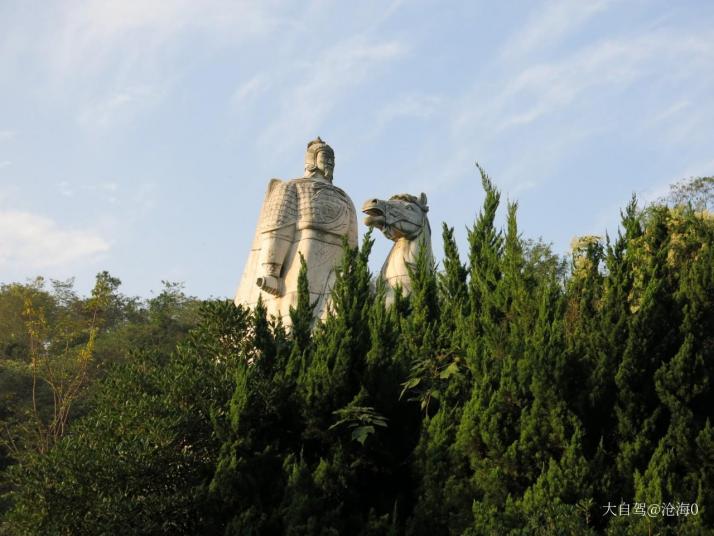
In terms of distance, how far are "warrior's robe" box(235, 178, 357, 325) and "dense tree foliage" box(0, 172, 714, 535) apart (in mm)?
2657

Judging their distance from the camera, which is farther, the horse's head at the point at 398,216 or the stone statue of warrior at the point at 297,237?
the stone statue of warrior at the point at 297,237

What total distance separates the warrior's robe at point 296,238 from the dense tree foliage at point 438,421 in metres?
2.66

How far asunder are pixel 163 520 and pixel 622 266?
404 cm

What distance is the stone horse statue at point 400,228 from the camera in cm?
1095

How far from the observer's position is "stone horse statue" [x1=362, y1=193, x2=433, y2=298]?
10953 millimetres

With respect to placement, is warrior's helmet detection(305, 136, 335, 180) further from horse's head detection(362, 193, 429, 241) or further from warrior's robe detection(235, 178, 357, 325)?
horse's head detection(362, 193, 429, 241)

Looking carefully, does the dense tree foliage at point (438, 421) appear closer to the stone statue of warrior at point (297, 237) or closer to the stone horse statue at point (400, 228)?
the stone horse statue at point (400, 228)

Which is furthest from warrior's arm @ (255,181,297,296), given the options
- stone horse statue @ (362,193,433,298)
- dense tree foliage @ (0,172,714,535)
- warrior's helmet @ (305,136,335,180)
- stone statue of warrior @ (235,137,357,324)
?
dense tree foliage @ (0,172,714,535)

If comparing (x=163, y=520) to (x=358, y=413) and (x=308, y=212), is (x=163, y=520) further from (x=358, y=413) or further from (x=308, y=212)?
(x=308, y=212)

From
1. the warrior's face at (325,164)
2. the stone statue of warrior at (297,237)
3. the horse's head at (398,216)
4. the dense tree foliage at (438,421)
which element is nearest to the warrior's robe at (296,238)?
the stone statue of warrior at (297,237)

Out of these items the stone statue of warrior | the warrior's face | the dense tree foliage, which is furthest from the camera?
the warrior's face

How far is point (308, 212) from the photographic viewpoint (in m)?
11.9

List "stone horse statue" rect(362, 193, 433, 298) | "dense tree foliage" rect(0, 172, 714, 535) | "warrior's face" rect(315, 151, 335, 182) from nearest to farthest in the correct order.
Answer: "dense tree foliage" rect(0, 172, 714, 535)
"stone horse statue" rect(362, 193, 433, 298)
"warrior's face" rect(315, 151, 335, 182)

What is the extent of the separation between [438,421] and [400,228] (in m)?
3.66
